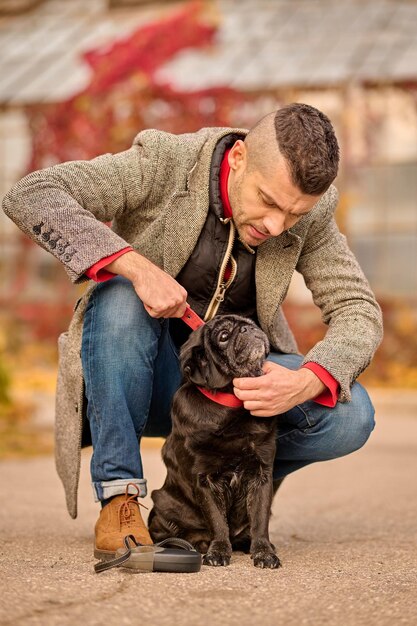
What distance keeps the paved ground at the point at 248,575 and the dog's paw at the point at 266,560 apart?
0.05 metres

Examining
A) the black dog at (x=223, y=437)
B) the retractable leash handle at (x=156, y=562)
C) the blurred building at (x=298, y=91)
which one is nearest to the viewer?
the retractable leash handle at (x=156, y=562)

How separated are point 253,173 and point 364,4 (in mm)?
10736

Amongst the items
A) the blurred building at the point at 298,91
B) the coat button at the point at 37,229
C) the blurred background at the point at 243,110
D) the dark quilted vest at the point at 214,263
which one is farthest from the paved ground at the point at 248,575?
the blurred building at the point at 298,91

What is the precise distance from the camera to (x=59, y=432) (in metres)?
3.36

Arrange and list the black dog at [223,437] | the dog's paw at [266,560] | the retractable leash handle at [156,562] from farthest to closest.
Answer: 1. the black dog at [223,437]
2. the dog's paw at [266,560]
3. the retractable leash handle at [156,562]

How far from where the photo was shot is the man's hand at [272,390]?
2.81 meters

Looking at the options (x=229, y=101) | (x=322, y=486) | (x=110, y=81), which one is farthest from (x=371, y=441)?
(x=110, y=81)

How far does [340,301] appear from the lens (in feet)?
10.7

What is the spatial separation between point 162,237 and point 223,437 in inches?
27.7

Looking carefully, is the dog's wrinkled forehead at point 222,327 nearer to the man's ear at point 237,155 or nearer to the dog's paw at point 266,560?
the man's ear at point 237,155

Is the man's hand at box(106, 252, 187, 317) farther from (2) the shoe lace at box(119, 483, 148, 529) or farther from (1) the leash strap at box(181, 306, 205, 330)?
(2) the shoe lace at box(119, 483, 148, 529)

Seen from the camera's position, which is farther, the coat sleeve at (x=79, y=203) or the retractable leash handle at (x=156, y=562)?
the coat sleeve at (x=79, y=203)

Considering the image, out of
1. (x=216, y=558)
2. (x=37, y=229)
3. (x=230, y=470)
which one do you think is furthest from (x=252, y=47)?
(x=216, y=558)

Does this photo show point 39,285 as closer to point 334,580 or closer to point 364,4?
point 364,4
